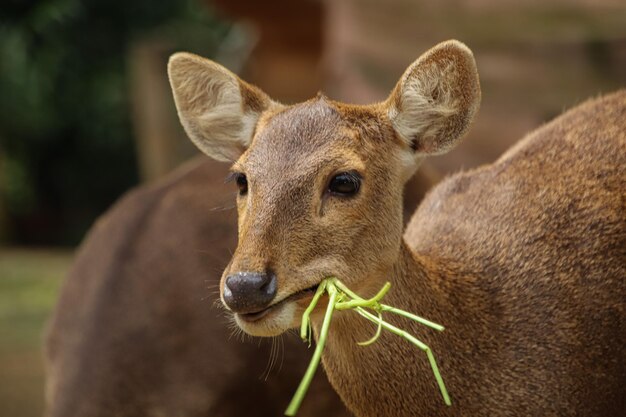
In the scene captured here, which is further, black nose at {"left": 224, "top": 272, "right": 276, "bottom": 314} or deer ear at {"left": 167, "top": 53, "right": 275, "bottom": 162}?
deer ear at {"left": 167, "top": 53, "right": 275, "bottom": 162}

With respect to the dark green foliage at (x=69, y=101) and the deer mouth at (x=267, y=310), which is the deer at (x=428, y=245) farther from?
the dark green foliage at (x=69, y=101)

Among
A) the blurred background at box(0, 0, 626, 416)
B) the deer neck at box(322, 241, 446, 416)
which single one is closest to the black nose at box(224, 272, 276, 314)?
the deer neck at box(322, 241, 446, 416)

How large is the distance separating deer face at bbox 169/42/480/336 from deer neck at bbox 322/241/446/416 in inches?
5.8

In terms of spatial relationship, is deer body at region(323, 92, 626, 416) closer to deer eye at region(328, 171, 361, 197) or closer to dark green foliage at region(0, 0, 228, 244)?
deer eye at region(328, 171, 361, 197)

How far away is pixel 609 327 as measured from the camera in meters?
3.69

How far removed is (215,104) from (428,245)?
0.99m

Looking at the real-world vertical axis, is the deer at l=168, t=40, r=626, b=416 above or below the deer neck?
above

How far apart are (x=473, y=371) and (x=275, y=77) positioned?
1209 cm

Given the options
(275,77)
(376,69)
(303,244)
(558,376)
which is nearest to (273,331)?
(303,244)

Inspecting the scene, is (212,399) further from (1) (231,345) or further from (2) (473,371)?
(2) (473,371)

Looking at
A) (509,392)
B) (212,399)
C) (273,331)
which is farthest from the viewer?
(212,399)

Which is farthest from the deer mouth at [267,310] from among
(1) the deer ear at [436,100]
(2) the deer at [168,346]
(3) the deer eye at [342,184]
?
(2) the deer at [168,346]

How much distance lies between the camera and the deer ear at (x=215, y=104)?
12.7 ft

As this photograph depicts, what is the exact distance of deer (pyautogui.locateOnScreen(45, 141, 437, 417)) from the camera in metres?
4.85
